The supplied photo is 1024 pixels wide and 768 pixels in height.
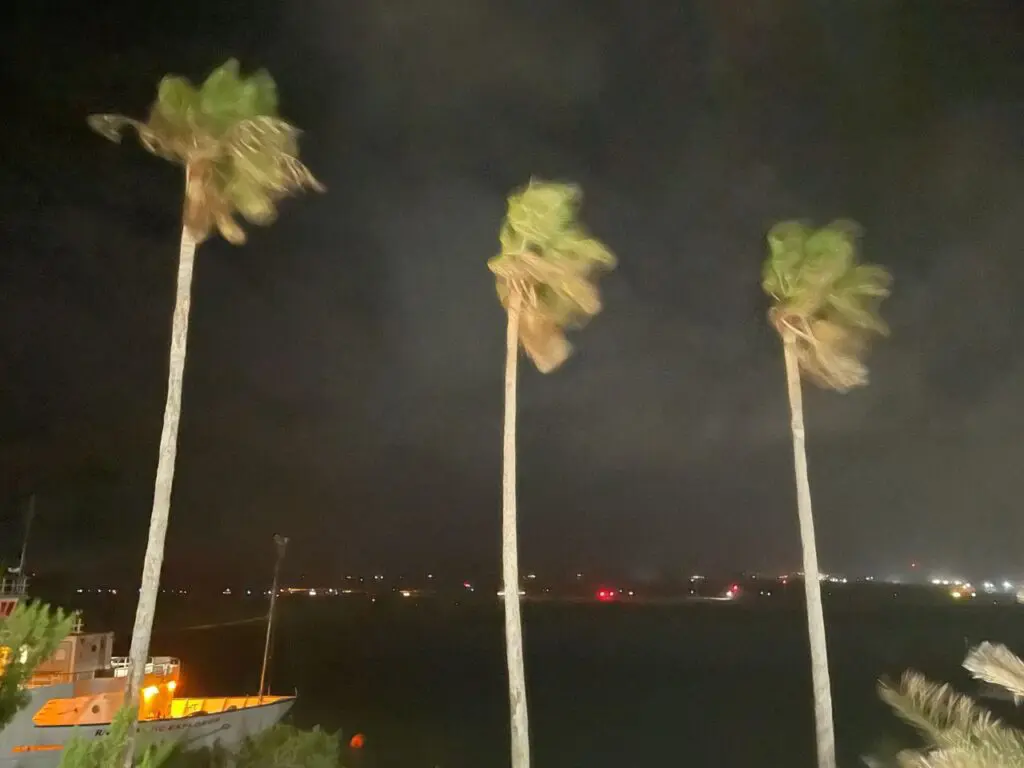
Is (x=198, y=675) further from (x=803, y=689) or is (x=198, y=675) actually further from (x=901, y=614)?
(x=901, y=614)

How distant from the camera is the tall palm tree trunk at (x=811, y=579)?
52.1 feet

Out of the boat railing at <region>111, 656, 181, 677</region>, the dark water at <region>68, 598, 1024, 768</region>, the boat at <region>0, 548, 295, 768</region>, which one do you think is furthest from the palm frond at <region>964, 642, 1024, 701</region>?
the dark water at <region>68, 598, 1024, 768</region>

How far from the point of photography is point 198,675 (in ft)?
266

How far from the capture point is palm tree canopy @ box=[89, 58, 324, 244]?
567 inches

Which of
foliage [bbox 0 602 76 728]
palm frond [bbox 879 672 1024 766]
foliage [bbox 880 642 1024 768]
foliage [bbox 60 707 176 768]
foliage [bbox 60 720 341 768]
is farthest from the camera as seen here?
foliage [bbox 60 720 341 768]

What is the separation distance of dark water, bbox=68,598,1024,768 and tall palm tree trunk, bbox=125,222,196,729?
106 ft

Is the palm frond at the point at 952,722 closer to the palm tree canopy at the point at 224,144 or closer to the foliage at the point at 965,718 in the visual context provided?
the foliage at the point at 965,718

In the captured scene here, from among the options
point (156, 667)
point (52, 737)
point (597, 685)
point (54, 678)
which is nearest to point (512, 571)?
point (52, 737)

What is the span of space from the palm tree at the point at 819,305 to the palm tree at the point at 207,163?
1030 centimetres

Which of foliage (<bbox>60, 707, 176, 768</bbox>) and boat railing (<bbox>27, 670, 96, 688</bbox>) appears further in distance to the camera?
boat railing (<bbox>27, 670, 96, 688</bbox>)

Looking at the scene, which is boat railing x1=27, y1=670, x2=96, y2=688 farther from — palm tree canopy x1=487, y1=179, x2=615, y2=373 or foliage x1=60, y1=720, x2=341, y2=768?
palm tree canopy x1=487, y1=179, x2=615, y2=373

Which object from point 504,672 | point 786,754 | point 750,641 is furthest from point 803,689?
point 750,641

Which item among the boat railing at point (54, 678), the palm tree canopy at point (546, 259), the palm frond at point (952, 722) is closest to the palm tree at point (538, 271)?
the palm tree canopy at point (546, 259)

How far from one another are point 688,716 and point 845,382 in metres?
45.7
